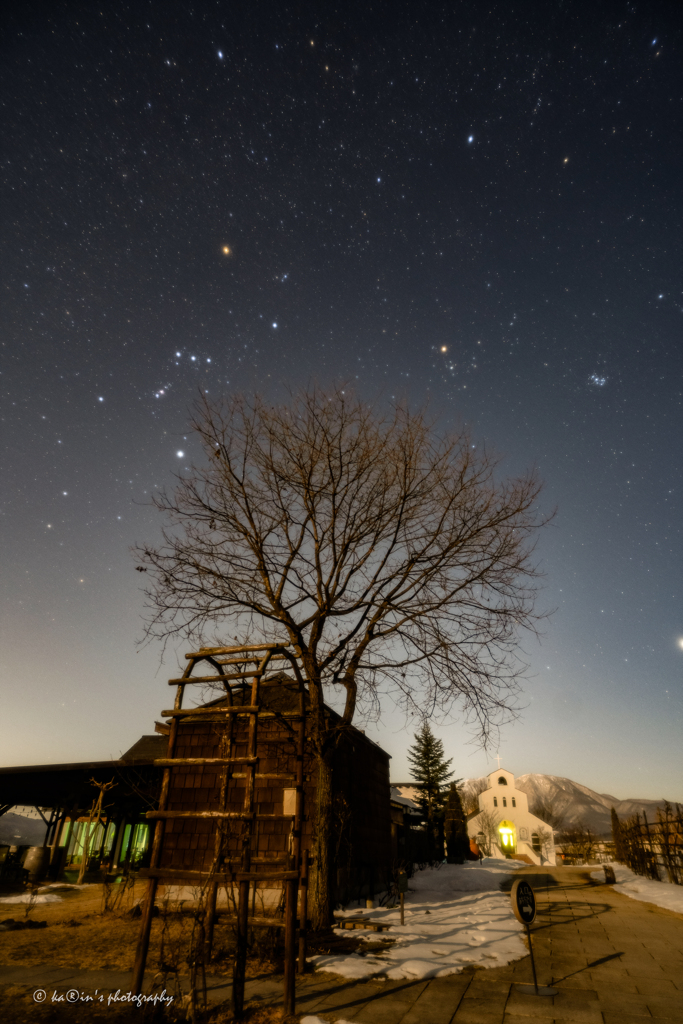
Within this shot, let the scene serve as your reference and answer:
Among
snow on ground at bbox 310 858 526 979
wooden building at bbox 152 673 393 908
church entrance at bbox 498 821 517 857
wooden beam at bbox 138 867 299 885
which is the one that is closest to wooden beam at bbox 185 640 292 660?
wooden beam at bbox 138 867 299 885

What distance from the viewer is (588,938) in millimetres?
10062

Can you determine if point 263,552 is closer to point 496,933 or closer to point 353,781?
point 496,933

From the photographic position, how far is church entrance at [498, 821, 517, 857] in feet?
194

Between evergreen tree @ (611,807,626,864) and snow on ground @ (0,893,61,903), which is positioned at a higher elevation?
evergreen tree @ (611,807,626,864)

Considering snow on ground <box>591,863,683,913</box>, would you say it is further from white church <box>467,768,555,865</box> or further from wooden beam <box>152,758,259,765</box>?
white church <box>467,768,555,865</box>

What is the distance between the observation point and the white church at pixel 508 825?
2448 inches

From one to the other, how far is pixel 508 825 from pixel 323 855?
222ft

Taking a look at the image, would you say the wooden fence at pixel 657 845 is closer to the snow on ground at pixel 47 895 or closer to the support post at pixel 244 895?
the support post at pixel 244 895

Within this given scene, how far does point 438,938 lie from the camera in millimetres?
9523

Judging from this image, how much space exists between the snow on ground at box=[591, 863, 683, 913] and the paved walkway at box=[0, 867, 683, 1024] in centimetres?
586

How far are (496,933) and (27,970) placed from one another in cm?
813

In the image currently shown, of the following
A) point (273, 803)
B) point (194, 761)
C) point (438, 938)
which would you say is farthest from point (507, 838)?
point (194, 761)

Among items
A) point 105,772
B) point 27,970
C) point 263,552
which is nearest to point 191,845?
point 105,772

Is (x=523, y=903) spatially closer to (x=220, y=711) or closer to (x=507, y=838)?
(x=220, y=711)
